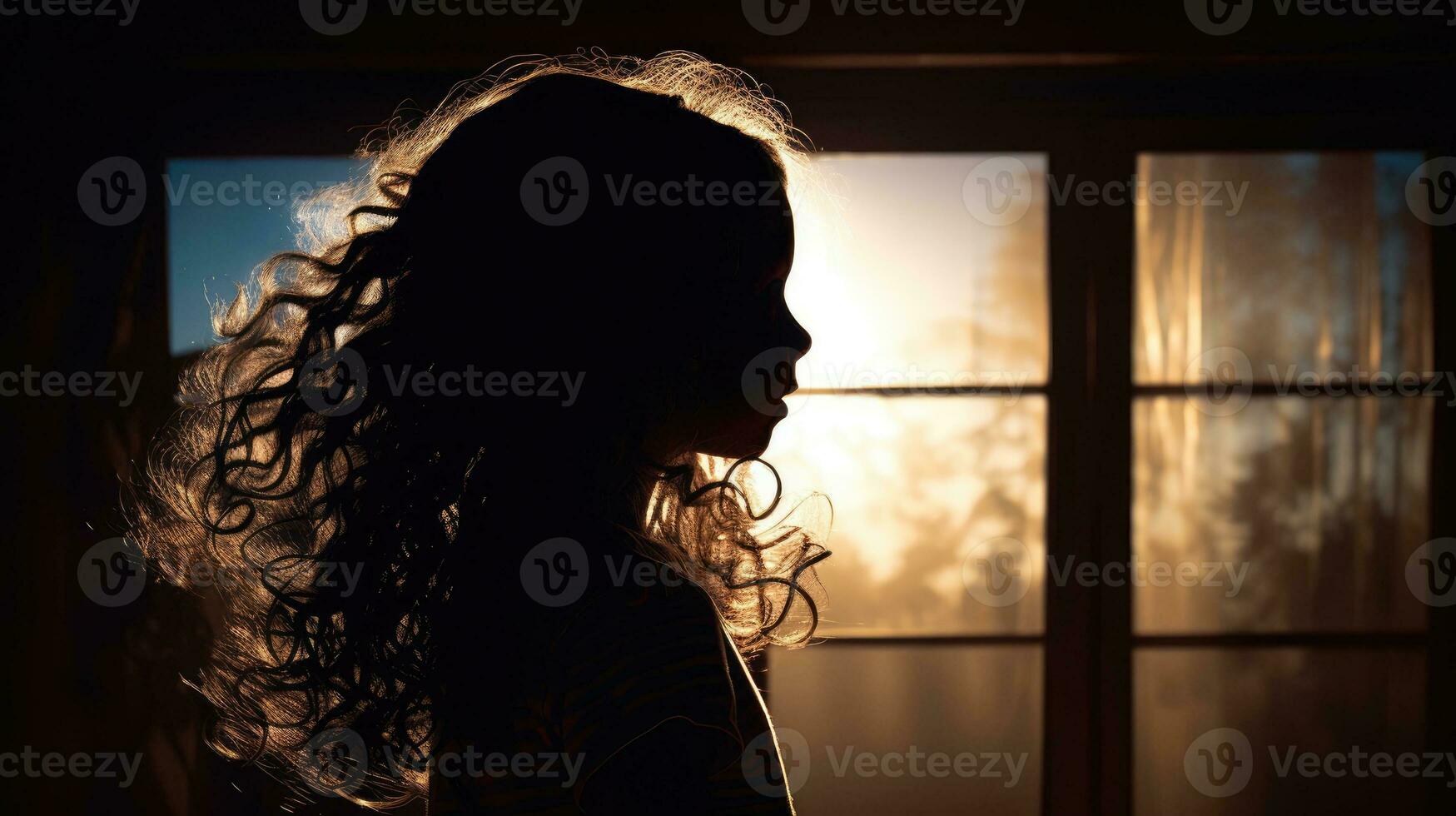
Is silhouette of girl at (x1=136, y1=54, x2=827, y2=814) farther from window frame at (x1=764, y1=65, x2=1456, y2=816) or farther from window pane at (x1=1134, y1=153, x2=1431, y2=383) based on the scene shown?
window pane at (x1=1134, y1=153, x2=1431, y2=383)

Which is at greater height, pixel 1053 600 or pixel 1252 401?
pixel 1252 401

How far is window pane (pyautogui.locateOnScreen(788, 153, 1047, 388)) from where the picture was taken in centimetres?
163

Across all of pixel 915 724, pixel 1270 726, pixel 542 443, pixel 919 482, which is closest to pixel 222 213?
pixel 542 443

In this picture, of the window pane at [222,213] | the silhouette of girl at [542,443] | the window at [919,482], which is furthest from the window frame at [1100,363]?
the window pane at [222,213]

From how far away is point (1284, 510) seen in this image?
5.66ft

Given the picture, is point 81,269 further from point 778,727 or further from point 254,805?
point 778,727

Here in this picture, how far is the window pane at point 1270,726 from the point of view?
172cm

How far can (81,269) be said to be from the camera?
1.58 m

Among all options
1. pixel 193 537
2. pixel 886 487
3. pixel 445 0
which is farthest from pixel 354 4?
pixel 886 487

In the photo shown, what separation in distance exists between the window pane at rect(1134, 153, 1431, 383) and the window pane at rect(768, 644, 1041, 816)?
0.79 metres

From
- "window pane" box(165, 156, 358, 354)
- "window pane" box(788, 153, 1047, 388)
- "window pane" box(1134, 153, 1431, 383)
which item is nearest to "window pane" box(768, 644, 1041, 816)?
"window pane" box(788, 153, 1047, 388)

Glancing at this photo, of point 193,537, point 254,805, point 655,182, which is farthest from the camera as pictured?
point 254,805

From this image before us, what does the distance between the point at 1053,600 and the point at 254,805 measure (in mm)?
1846

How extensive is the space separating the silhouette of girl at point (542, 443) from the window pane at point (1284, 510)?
1.48 meters
